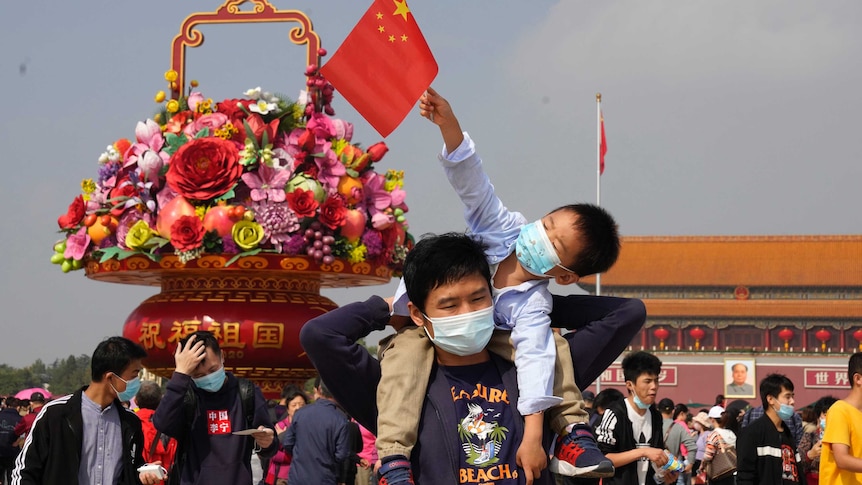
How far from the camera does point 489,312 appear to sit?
7.95ft

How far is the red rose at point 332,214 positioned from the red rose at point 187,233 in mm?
815

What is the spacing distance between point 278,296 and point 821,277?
110 feet

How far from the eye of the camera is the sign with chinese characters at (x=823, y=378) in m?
37.4

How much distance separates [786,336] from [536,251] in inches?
1478

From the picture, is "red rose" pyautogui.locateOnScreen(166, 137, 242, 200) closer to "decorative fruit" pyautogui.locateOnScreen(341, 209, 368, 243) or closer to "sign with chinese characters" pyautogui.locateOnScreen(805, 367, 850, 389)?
"decorative fruit" pyautogui.locateOnScreen(341, 209, 368, 243)

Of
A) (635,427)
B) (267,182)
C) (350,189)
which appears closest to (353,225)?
(350,189)

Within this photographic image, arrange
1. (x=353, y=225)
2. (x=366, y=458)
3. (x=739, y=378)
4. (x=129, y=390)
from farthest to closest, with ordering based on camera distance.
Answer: (x=739, y=378), (x=366, y=458), (x=353, y=225), (x=129, y=390)

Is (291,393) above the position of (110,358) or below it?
below

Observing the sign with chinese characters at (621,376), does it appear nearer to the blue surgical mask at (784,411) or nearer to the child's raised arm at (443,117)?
the blue surgical mask at (784,411)

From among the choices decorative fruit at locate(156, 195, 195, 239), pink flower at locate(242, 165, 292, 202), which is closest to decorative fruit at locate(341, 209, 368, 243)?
pink flower at locate(242, 165, 292, 202)

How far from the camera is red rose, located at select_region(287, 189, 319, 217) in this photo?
7.75 meters

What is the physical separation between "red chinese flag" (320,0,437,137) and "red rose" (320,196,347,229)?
530cm

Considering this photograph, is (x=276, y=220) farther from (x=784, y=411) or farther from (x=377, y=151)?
(x=784, y=411)

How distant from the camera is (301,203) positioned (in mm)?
7758
